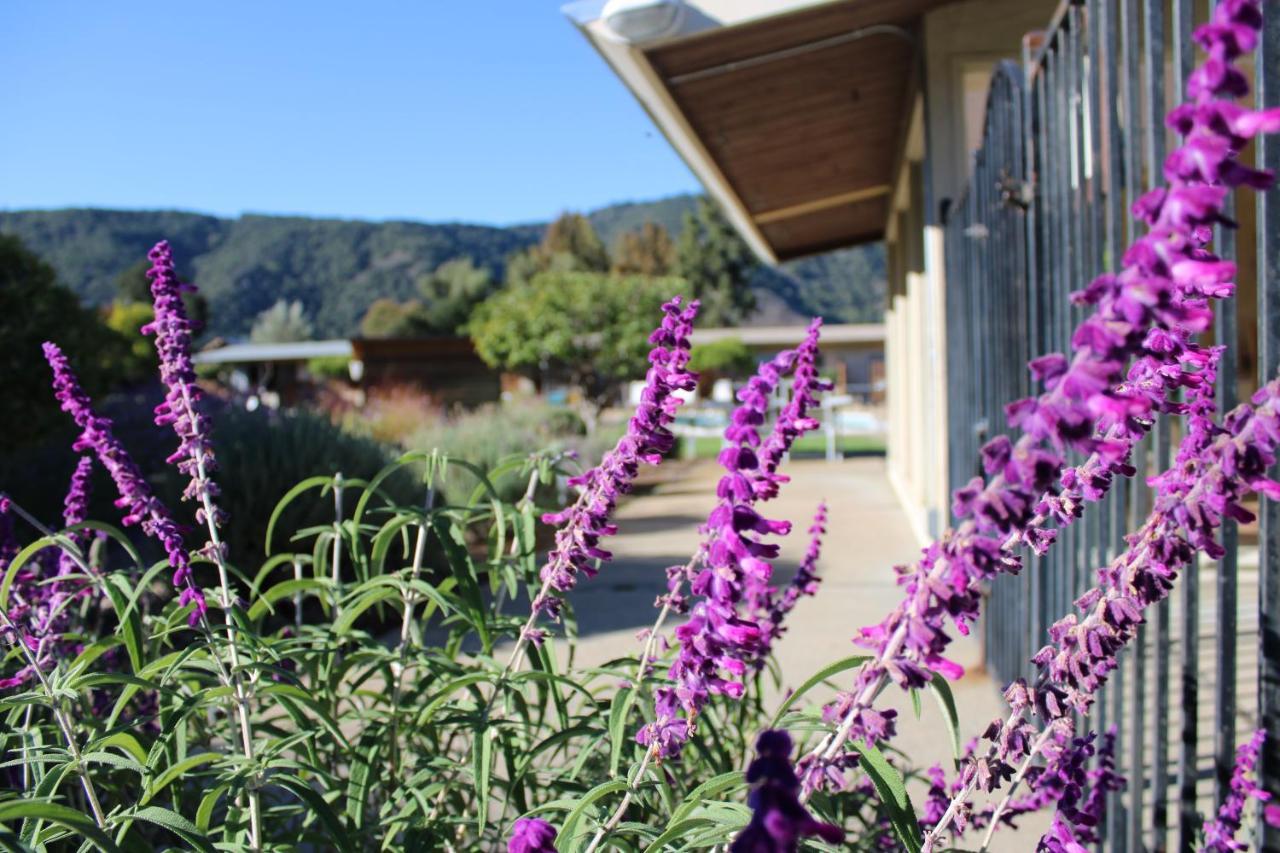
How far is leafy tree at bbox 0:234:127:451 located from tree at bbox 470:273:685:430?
12.1 m

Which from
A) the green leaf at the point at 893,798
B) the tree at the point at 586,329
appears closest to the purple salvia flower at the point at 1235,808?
the green leaf at the point at 893,798

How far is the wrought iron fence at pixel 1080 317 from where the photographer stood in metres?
1.81

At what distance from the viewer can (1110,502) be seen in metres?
2.76

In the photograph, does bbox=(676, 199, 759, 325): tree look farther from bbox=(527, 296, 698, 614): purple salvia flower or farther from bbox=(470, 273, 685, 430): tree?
bbox=(527, 296, 698, 614): purple salvia flower

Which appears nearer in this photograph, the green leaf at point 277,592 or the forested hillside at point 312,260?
the green leaf at point 277,592

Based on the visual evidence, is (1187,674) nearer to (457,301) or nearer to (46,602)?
(46,602)

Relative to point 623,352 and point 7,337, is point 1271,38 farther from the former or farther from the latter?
point 623,352

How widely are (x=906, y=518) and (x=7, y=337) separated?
8.72m

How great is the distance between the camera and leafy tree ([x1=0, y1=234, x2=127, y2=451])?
8.84 meters

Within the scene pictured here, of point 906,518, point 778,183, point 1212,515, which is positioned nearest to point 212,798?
point 1212,515

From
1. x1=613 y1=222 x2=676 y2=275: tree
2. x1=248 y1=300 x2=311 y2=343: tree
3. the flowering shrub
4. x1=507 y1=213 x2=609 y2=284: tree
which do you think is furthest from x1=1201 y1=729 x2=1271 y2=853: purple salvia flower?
x1=248 y1=300 x2=311 y2=343: tree

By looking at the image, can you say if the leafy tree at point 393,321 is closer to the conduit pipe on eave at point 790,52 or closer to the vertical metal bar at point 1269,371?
the conduit pipe on eave at point 790,52

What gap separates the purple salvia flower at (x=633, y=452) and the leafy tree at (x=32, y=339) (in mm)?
8838

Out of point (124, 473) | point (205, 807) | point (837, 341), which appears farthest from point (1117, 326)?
point (837, 341)
